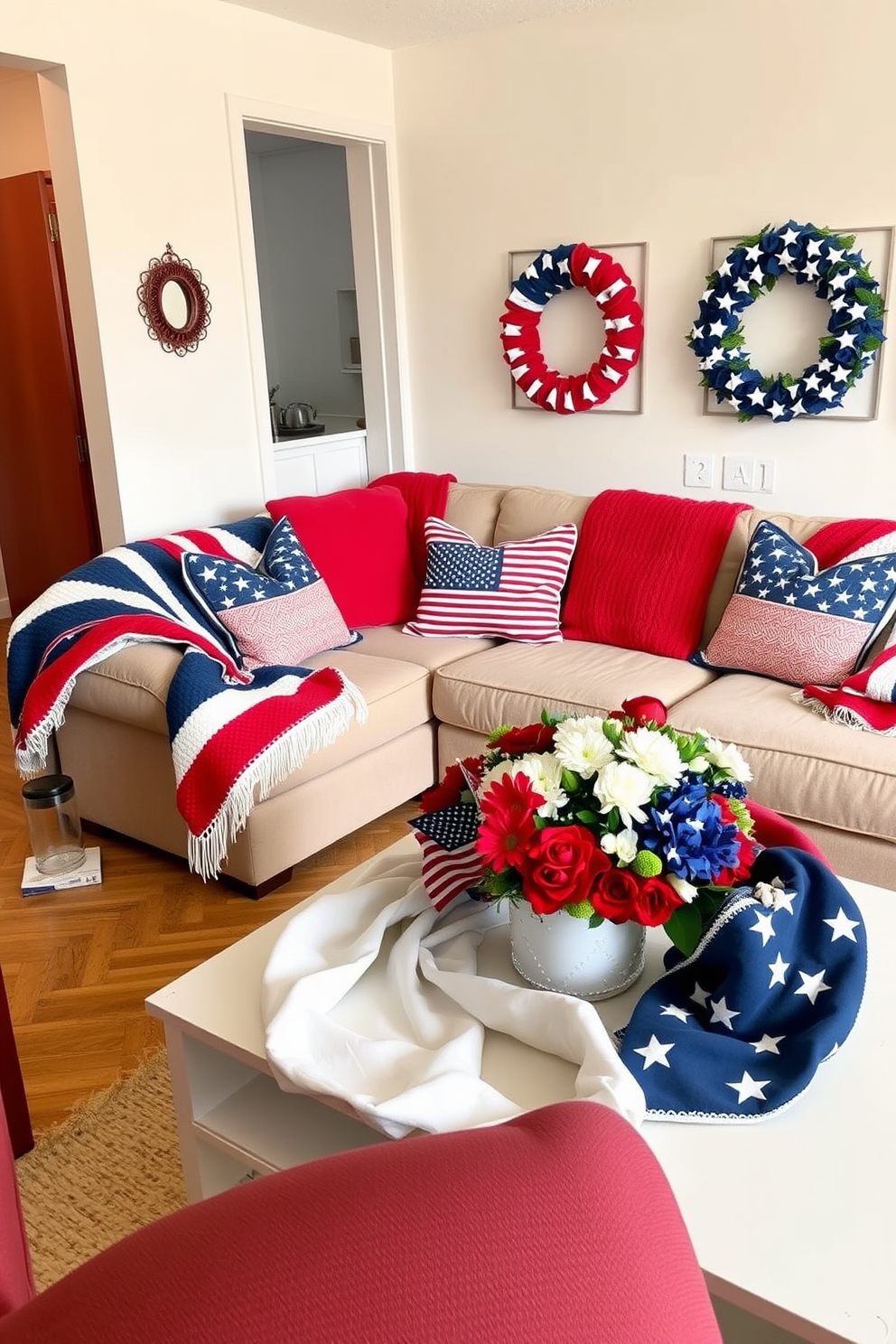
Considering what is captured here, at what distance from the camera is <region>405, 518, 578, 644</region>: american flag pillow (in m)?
3.57

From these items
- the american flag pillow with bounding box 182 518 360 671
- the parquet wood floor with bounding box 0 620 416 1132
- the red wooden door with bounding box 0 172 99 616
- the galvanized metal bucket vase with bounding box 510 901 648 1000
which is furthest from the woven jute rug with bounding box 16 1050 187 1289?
the red wooden door with bounding box 0 172 99 616

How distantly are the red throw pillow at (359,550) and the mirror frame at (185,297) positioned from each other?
65 centimetres

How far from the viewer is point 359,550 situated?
375cm

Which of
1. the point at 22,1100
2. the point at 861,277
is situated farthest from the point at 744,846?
the point at 861,277

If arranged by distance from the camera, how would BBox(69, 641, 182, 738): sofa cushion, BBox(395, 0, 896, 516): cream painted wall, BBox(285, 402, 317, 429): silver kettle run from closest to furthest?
BBox(69, 641, 182, 738): sofa cushion
BBox(395, 0, 896, 516): cream painted wall
BBox(285, 402, 317, 429): silver kettle

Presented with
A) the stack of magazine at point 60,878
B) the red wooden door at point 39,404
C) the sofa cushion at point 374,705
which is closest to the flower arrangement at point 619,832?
the sofa cushion at point 374,705

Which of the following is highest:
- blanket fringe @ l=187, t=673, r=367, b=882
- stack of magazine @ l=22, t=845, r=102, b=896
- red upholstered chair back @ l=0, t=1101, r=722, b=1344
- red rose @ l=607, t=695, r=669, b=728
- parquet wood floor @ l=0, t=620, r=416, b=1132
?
red upholstered chair back @ l=0, t=1101, r=722, b=1344

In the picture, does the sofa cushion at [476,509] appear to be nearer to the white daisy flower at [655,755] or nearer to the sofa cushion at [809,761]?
the sofa cushion at [809,761]

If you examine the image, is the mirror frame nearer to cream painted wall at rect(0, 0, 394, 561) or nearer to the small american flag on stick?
cream painted wall at rect(0, 0, 394, 561)

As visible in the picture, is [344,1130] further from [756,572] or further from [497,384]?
[497,384]

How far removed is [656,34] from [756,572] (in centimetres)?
200

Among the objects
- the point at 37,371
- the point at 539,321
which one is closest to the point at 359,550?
the point at 539,321

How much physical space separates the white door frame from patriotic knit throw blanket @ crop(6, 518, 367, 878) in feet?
3.74

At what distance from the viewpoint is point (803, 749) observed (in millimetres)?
2643
